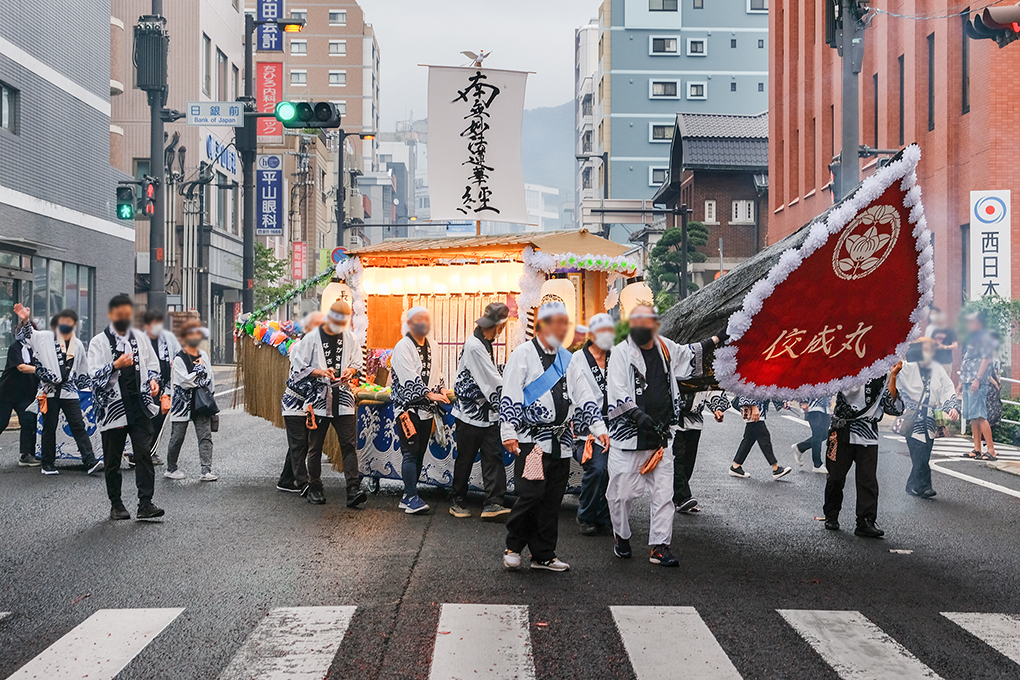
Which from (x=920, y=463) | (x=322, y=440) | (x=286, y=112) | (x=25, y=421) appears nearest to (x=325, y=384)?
(x=322, y=440)

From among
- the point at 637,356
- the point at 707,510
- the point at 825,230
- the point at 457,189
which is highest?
the point at 457,189

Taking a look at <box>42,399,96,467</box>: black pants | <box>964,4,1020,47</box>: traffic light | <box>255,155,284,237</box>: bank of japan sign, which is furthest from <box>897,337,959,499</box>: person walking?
<box>255,155,284,237</box>: bank of japan sign

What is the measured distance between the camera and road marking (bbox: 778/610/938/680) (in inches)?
187

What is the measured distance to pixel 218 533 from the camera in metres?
8.03

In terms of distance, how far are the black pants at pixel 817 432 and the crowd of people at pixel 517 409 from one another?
0.9 inches

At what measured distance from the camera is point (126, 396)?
8.17 m

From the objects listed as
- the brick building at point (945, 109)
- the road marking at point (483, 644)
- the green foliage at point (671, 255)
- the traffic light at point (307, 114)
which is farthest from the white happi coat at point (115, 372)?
the green foliage at point (671, 255)

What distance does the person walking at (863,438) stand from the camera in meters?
8.02

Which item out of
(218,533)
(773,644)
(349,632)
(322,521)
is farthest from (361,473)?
(773,644)

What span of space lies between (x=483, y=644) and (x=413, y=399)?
12.8 ft

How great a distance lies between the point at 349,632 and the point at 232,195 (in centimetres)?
3806

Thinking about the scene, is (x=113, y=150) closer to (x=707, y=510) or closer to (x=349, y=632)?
(x=707, y=510)

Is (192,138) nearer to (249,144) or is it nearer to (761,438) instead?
(249,144)

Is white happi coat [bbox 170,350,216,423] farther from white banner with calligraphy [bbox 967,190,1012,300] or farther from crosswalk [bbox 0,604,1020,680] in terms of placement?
white banner with calligraphy [bbox 967,190,1012,300]
